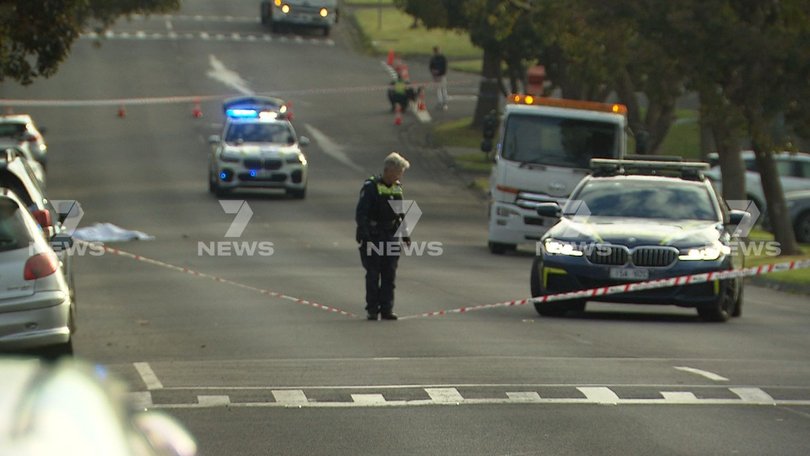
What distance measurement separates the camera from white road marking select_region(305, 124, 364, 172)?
4596 cm

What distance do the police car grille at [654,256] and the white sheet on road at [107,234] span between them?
13.8m

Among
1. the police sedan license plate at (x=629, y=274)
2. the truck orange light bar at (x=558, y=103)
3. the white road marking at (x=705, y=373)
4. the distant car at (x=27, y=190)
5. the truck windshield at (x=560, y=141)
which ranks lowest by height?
the truck windshield at (x=560, y=141)

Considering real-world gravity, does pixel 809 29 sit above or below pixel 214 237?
above

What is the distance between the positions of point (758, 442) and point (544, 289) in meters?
7.34

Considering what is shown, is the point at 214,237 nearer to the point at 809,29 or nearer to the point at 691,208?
the point at 809,29

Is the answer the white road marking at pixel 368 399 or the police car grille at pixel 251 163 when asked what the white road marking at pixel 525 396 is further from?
the police car grille at pixel 251 163

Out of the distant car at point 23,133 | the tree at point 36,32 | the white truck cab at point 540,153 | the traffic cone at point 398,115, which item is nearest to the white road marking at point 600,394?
the tree at point 36,32

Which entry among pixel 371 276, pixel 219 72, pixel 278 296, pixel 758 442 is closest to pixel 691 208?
→ pixel 371 276

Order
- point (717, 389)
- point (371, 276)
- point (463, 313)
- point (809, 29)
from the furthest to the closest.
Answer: point (809, 29)
point (463, 313)
point (371, 276)
point (717, 389)

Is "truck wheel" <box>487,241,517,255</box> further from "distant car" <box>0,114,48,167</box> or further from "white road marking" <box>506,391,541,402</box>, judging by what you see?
"white road marking" <box>506,391,541,402</box>

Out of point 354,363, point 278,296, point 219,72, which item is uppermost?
point 354,363

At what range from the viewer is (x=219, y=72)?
62656 millimetres

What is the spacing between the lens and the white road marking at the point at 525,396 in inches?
452

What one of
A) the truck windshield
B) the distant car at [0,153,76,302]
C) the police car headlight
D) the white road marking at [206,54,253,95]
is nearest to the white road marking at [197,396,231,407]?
the distant car at [0,153,76,302]
